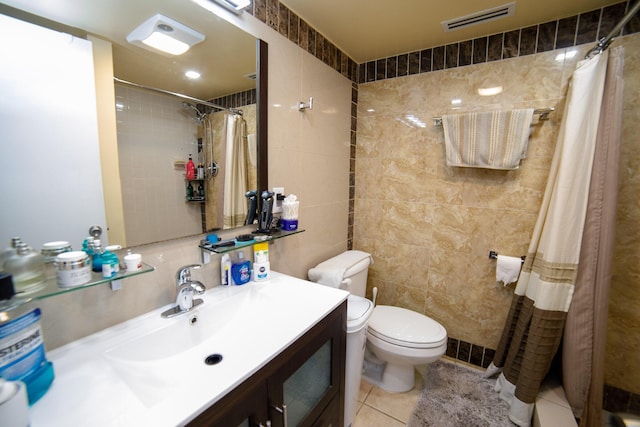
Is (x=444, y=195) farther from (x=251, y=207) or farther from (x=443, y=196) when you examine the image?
(x=251, y=207)

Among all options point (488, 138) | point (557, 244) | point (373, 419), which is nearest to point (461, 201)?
point (488, 138)

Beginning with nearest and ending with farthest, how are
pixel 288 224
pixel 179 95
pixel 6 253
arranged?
pixel 6 253 < pixel 179 95 < pixel 288 224

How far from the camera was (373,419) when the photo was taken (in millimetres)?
1564

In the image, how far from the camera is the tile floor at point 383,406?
1.55 metres

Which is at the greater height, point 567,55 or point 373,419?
point 567,55

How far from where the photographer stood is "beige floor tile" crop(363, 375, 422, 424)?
1601mm

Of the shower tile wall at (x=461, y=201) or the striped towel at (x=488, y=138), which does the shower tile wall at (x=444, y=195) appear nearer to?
the shower tile wall at (x=461, y=201)

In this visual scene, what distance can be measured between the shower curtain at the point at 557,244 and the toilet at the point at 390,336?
0.45 meters

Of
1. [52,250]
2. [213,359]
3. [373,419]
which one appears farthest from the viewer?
[373,419]

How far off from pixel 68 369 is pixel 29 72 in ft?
2.65

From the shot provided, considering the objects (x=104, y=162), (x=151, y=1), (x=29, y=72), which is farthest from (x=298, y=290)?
(x=151, y=1)

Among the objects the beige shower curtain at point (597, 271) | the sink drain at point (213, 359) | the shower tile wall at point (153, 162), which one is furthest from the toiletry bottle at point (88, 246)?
the beige shower curtain at point (597, 271)

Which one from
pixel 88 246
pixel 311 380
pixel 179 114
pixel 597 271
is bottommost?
pixel 311 380

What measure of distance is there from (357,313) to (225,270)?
0.71 meters
